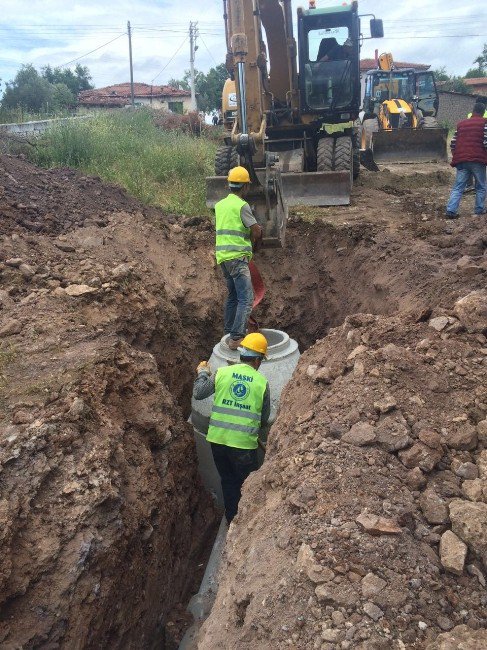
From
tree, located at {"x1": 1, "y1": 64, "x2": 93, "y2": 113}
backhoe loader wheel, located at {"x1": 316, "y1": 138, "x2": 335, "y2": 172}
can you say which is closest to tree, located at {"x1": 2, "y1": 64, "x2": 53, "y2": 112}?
tree, located at {"x1": 1, "y1": 64, "x2": 93, "y2": 113}

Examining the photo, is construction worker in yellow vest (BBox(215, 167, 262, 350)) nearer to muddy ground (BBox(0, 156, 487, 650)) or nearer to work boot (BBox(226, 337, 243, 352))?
work boot (BBox(226, 337, 243, 352))

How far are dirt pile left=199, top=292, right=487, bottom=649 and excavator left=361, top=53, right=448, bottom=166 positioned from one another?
11551 mm

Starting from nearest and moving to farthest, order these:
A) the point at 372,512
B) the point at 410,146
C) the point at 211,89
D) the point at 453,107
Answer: the point at 372,512 → the point at 410,146 → the point at 453,107 → the point at 211,89

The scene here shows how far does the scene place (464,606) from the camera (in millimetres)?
2221

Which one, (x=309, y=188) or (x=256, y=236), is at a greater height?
(x=309, y=188)

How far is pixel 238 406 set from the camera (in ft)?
15.3

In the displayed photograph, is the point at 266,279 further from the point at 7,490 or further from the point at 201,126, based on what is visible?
the point at 201,126

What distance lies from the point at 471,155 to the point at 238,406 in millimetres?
5930

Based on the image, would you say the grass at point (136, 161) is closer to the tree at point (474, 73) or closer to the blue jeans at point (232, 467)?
the blue jeans at point (232, 467)

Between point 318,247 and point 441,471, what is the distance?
5589 millimetres

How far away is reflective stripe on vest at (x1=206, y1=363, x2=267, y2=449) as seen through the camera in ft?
15.2

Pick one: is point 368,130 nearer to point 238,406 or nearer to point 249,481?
point 238,406

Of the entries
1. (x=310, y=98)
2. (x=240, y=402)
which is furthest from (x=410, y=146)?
(x=240, y=402)

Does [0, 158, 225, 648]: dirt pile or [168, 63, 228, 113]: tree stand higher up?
[168, 63, 228, 113]: tree
